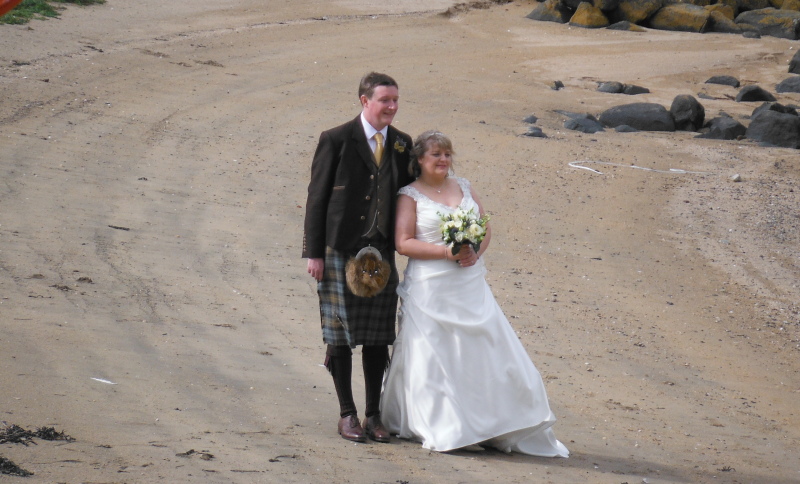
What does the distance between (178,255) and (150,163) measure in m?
3.49

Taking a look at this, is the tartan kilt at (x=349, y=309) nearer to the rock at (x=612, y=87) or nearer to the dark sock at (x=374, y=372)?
the dark sock at (x=374, y=372)

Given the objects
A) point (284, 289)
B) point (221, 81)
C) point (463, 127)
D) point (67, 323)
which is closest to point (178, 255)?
point (284, 289)

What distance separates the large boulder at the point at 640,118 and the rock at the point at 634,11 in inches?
384

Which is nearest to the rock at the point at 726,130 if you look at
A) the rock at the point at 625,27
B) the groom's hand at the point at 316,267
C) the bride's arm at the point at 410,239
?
the rock at the point at 625,27

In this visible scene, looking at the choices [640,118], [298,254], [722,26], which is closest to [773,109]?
[640,118]

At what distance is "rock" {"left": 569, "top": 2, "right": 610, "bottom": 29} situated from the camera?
2584 centimetres

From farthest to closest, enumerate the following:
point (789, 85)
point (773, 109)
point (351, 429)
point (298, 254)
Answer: point (789, 85) → point (773, 109) → point (298, 254) → point (351, 429)

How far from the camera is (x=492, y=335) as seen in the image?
5.84m

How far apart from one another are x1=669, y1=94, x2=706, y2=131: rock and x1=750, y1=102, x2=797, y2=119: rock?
3.70ft

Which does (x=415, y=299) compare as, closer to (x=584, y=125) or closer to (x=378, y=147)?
(x=378, y=147)

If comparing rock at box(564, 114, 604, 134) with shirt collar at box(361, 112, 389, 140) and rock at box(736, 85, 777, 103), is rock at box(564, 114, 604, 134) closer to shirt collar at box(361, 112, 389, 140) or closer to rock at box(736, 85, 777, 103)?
rock at box(736, 85, 777, 103)

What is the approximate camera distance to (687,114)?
57.5ft

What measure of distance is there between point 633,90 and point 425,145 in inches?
583

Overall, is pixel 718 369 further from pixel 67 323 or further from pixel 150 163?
pixel 150 163
